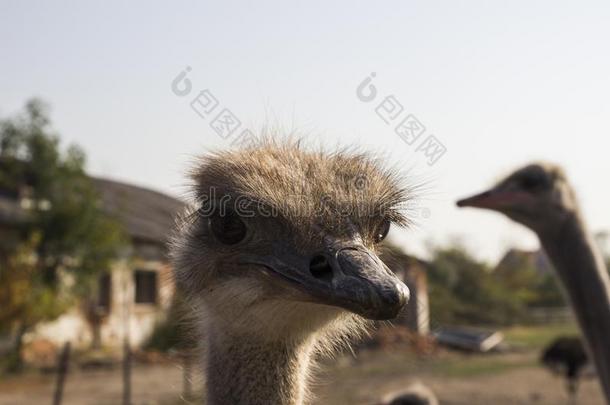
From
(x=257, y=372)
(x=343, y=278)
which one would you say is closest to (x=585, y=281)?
(x=257, y=372)

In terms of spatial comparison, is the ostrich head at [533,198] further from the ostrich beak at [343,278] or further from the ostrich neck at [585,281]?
the ostrich beak at [343,278]

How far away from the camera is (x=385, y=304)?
1.60 meters

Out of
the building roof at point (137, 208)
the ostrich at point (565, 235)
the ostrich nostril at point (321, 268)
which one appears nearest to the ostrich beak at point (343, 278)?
the ostrich nostril at point (321, 268)

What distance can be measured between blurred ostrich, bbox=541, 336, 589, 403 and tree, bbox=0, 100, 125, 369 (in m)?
9.38

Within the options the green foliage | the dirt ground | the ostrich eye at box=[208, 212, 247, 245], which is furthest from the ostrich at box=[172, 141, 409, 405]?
the green foliage

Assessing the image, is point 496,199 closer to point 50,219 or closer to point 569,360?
point 569,360

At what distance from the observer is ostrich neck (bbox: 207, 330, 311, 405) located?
217cm

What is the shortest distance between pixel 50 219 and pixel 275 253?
1505 centimetres

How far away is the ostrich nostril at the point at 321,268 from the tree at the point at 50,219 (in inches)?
564

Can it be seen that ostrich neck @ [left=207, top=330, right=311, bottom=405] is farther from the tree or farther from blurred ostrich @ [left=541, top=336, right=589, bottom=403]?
the tree

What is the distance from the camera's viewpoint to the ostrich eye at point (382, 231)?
2.17 meters

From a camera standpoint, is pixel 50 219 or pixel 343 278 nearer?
pixel 343 278

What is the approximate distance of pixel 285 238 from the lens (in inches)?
78.7

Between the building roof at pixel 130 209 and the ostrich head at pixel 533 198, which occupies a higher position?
the building roof at pixel 130 209
